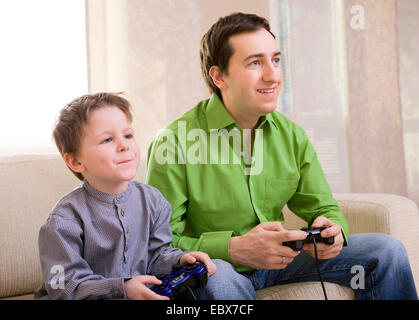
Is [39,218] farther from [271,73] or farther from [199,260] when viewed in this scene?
[271,73]

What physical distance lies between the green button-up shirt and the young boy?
0.13 meters

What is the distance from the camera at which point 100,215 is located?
1.10 metres

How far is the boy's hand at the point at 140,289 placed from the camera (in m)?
0.97

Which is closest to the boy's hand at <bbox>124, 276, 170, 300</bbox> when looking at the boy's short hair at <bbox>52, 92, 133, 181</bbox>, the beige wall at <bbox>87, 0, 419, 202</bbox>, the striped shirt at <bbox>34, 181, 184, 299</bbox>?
the striped shirt at <bbox>34, 181, 184, 299</bbox>

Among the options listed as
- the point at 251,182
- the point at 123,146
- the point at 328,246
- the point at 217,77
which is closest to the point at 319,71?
the point at 217,77

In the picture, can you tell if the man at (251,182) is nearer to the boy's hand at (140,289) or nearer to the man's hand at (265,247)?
the man's hand at (265,247)

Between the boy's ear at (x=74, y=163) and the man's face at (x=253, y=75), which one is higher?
the man's face at (x=253, y=75)

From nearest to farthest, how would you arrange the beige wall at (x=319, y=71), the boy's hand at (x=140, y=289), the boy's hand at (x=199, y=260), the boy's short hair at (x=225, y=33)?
the boy's hand at (x=140, y=289)
the boy's hand at (x=199, y=260)
the boy's short hair at (x=225, y=33)
the beige wall at (x=319, y=71)

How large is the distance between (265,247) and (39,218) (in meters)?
0.61

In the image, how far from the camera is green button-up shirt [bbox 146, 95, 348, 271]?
132cm

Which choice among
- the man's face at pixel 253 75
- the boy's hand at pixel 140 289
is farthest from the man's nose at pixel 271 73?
the boy's hand at pixel 140 289

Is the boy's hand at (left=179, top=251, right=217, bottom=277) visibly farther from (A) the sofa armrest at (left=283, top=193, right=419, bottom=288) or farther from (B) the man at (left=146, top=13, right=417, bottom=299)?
(A) the sofa armrest at (left=283, top=193, right=419, bottom=288)

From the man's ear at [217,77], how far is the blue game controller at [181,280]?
566 mm

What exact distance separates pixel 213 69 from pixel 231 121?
18 centimetres
